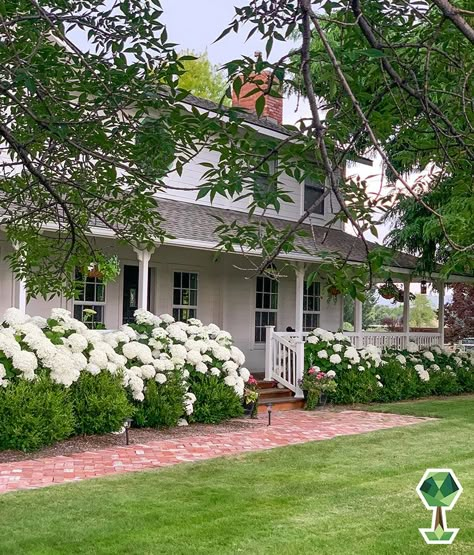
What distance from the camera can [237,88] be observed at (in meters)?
3.08

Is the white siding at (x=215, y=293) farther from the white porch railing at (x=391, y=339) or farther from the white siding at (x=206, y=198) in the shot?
the white porch railing at (x=391, y=339)

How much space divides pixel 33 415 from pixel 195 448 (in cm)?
196

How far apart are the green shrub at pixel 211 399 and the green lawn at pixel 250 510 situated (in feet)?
7.47

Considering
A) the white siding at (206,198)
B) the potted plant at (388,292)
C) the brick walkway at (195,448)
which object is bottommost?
the brick walkway at (195,448)

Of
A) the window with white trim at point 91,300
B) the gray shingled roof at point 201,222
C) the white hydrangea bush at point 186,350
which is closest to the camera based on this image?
the white hydrangea bush at point 186,350

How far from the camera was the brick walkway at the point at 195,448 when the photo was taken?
736 centimetres

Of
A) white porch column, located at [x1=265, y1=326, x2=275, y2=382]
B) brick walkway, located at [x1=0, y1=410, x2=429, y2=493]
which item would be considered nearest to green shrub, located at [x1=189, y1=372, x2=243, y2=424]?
brick walkway, located at [x1=0, y1=410, x2=429, y2=493]

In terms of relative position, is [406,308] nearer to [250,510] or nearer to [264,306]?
[264,306]

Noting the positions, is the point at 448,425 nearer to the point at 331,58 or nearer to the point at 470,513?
the point at 470,513

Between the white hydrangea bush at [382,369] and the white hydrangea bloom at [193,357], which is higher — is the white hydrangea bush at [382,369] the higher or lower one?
the lower one

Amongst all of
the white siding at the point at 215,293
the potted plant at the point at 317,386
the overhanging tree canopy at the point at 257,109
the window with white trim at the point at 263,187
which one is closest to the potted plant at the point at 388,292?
the white siding at the point at 215,293

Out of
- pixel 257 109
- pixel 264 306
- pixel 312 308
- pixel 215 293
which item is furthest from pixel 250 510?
pixel 312 308

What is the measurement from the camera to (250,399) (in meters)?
11.7

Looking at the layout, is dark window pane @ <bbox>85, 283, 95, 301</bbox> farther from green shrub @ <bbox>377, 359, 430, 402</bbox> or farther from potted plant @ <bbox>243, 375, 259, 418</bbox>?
green shrub @ <bbox>377, 359, 430, 402</bbox>
